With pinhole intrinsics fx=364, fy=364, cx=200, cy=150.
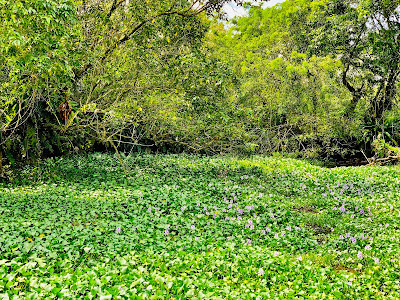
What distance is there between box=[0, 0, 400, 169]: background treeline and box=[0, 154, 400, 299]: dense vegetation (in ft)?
4.72

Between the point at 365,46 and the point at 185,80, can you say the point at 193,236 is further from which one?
the point at 365,46

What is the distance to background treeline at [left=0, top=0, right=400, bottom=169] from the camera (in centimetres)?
667

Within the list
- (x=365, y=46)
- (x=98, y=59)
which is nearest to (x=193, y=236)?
(x=98, y=59)

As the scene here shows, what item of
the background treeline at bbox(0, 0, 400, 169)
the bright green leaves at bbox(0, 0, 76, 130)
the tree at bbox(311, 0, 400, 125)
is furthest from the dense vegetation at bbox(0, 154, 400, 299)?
the tree at bbox(311, 0, 400, 125)

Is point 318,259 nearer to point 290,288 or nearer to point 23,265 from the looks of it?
point 290,288

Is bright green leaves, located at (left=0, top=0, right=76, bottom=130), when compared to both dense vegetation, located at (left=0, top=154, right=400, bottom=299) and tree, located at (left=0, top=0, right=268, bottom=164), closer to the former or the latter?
tree, located at (left=0, top=0, right=268, bottom=164)

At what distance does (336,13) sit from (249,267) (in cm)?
1310

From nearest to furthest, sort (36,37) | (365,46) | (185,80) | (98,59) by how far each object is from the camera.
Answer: (36,37), (98,59), (185,80), (365,46)

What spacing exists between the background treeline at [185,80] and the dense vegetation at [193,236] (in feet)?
4.72

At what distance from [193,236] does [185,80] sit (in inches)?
159

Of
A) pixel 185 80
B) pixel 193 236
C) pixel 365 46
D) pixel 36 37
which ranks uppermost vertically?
pixel 365 46

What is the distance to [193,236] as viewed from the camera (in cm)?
565

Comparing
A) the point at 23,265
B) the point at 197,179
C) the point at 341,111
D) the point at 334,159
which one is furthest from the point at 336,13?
the point at 23,265

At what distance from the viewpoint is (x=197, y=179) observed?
9.19 m
